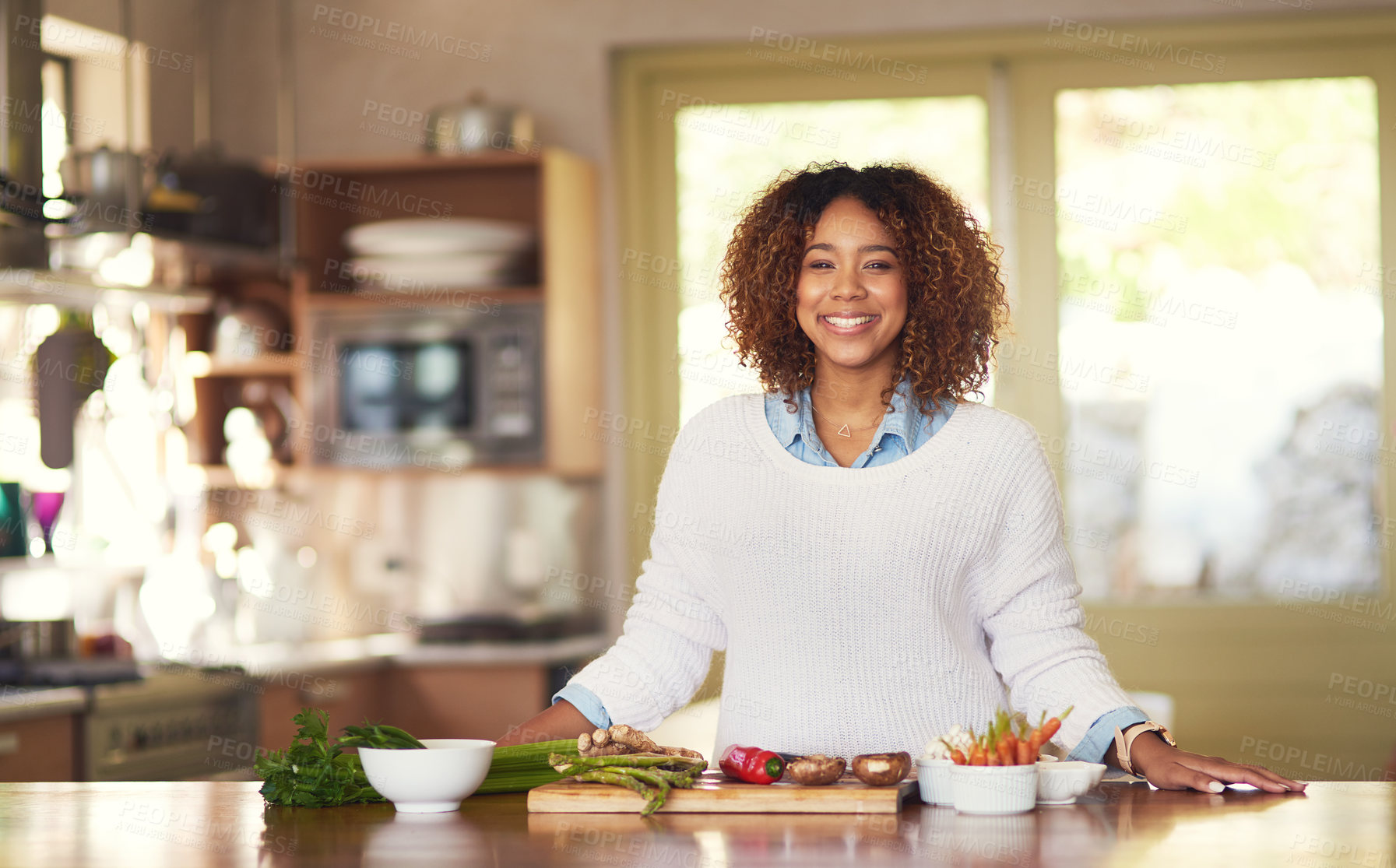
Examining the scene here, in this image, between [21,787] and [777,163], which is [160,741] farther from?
[777,163]

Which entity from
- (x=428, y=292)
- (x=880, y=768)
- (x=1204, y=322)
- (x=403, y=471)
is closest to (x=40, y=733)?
Answer: (x=403, y=471)

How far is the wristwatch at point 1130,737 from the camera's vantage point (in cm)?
170

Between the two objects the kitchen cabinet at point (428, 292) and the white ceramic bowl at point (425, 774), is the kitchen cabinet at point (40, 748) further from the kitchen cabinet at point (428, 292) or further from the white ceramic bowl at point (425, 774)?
the white ceramic bowl at point (425, 774)

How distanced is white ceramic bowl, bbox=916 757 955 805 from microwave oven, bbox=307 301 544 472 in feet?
→ 8.33

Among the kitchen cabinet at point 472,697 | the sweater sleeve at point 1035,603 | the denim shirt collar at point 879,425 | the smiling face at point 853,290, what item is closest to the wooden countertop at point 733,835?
the sweater sleeve at point 1035,603

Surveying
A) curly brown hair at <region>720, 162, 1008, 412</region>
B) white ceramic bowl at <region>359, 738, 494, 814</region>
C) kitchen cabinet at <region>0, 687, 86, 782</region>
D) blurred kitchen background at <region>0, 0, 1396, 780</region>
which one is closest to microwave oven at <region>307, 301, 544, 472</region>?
blurred kitchen background at <region>0, 0, 1396, 780</region>

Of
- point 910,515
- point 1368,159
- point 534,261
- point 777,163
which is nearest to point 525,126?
point 534,261

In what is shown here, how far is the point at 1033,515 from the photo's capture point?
1.85m

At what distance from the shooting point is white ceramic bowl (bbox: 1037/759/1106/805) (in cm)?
160

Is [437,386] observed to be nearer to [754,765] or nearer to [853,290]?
[853,290]

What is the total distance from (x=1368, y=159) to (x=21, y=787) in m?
3.68

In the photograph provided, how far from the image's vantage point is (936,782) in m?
1.58

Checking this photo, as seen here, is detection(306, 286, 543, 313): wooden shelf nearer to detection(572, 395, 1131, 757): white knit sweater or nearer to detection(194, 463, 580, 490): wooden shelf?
detection(194, 463, 580, 490): wooden shelf

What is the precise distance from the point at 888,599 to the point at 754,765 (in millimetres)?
325
